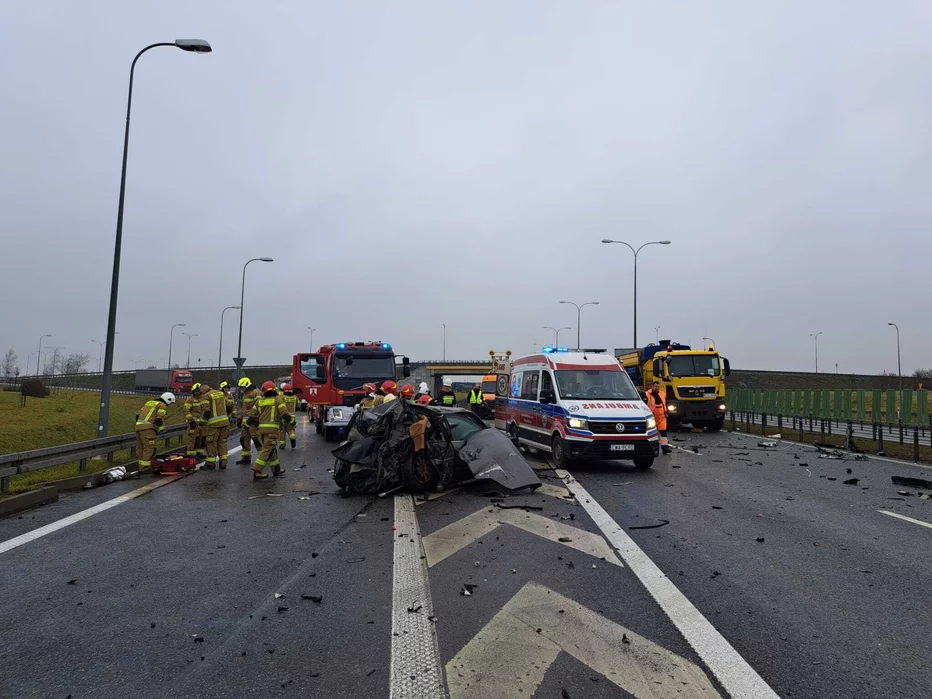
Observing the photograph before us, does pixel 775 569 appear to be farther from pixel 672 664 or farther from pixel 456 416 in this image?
pixel 456 416

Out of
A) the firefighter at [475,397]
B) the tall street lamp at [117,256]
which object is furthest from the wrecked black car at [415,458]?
the firefighter at [475,397]

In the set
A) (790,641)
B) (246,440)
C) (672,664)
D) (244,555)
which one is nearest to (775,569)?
(790,641)

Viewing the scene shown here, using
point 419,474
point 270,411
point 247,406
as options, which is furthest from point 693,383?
point 270,411

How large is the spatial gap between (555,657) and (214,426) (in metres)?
10.6

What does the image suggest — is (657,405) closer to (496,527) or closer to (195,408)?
(496,527)

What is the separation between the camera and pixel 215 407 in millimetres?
12500

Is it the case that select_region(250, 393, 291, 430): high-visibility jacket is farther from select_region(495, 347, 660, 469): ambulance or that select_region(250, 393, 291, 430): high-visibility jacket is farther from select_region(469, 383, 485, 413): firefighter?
select_region(469, 383, 485, 413): firefighter

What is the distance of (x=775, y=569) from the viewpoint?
554 cm

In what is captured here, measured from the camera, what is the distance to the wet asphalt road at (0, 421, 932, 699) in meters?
3.50

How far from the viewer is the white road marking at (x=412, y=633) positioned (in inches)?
132

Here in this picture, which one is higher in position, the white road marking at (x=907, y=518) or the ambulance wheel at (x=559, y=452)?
the ambulance wheel at (x=559, y=452)

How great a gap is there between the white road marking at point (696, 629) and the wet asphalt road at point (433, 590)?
73mm

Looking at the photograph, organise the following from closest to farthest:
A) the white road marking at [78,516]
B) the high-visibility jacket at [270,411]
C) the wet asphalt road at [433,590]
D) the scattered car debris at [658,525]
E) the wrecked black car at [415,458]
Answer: the wet asphalt road at [433,590]
the white road marking at [78,516]
the scattered car debris at [658,525]
the wrecked black car at [415,458]
the high-visibility jacket at [270,411]

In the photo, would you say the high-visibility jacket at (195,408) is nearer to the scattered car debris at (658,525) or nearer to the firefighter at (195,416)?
the firefighter at (195,416)
